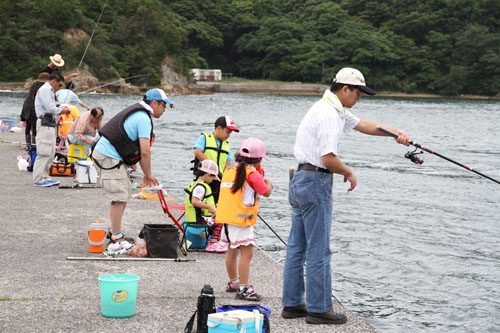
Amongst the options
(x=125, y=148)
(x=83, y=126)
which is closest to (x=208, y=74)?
(x=83, y=126)

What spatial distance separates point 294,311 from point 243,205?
3.16 feet

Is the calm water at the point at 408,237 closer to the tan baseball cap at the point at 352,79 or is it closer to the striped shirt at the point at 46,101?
the tan baseball cap at the point at 352,79

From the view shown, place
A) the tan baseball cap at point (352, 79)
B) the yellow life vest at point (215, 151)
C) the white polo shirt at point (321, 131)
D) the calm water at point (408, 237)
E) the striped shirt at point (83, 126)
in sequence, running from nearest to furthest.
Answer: the white polo shirt at point (321, 131) → the tan baseball cap at point (352, 79) → the calm water at point (408, 237) → the yellow life vest at point (215, 151) → the striped shirt at point (83, 126)

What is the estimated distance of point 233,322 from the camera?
3867mm

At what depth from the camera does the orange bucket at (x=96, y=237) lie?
6.21 meters

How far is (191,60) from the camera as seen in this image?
384 ft

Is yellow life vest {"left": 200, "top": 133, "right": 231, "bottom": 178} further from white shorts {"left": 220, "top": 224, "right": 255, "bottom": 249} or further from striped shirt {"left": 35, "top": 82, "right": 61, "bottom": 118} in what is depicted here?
striped shirt {"left": 35, "top": 82, "right": 61, "bottom": 118}

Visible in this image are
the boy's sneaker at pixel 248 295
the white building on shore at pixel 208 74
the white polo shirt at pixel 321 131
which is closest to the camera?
the white polo shirt at pixel 321 131

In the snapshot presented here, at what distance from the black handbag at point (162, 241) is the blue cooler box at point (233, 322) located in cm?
233

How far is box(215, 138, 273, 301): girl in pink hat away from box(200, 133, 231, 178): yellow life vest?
210 cm

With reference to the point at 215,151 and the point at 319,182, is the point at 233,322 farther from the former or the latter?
the point at 215,151

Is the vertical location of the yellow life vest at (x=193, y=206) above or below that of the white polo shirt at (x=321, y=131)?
below

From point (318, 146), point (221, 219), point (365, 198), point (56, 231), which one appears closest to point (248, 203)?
point (221, 219)

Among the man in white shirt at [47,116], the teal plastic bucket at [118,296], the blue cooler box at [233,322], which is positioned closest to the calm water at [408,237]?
the blue cooler box at [233,322]
